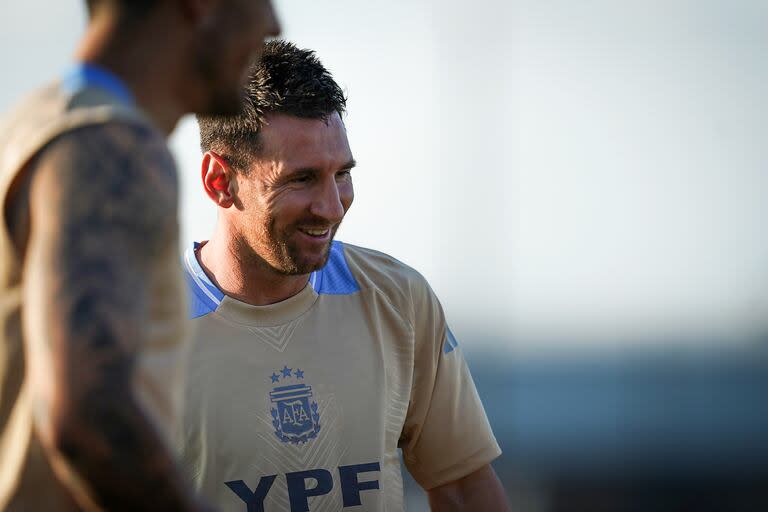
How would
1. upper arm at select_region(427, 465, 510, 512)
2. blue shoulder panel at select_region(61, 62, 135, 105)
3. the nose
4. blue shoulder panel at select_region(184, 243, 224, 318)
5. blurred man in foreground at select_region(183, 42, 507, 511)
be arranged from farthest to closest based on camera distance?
1. upper arm at select_region(427, 465, 510, 512)
2. the nose
3. blue shoulder panel at select_region(184, 243, 224, 318)
4. blurred man in foreground at select_region(183, 42, 507, 511)
5. blue shoulder panel at select_region(61, 62, 135, 105)

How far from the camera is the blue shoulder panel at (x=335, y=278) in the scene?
4.08 m

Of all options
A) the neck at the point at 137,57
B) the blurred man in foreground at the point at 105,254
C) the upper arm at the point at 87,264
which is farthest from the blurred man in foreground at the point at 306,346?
the upper arm at the point at 87,264

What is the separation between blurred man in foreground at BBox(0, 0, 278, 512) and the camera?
195cm

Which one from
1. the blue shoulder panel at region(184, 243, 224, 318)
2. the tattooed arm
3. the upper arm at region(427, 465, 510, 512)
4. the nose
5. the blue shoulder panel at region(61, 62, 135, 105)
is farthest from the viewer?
the upper arm at region(427, 465, 510, 512)

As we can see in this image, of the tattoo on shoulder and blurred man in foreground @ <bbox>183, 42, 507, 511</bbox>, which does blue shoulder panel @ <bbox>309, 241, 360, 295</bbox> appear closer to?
blurred man in foreground @ <bbox>183, 42, 507, 511</bbox>

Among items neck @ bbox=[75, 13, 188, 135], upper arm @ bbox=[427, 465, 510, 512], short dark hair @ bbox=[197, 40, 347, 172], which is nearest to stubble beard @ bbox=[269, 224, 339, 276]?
short dark hair @ bbox=[197, 40, 347, 172]

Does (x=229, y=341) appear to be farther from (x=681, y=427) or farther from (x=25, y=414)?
(x=681, y=427)

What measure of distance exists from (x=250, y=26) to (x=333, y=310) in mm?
1787

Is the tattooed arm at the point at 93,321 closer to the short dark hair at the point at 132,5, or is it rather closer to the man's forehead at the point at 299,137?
the short dark hair at the point at 132,5

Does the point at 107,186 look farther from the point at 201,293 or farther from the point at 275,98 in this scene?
the point at 275,98

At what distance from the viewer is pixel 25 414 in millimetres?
2240

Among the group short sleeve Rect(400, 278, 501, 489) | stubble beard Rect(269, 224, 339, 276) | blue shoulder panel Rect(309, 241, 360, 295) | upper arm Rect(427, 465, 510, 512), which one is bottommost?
upper arm Rect(427, 465, 510, 512)

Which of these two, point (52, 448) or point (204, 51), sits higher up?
point (204, 51)

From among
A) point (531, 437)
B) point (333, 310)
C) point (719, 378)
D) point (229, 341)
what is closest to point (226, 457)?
point (229, 341)
